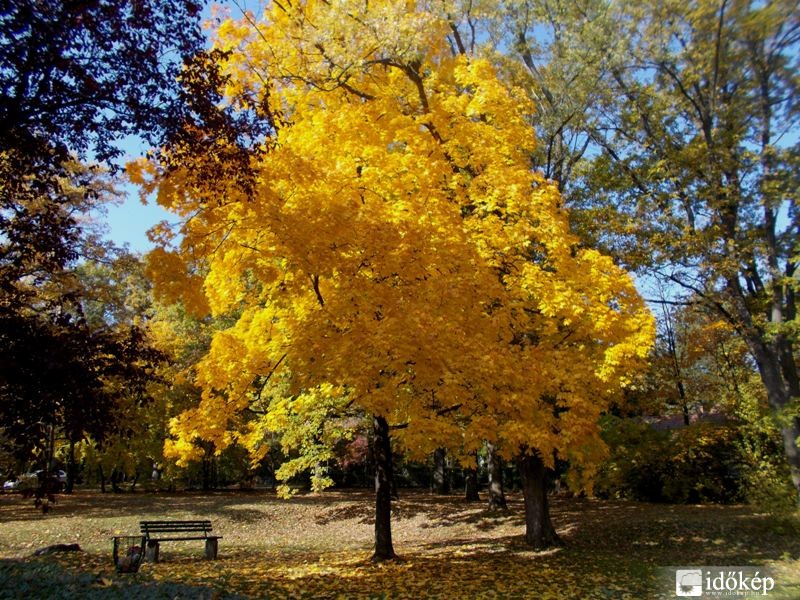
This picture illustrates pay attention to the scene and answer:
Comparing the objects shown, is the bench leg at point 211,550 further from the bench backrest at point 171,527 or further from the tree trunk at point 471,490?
the tree trunk at point 471,490

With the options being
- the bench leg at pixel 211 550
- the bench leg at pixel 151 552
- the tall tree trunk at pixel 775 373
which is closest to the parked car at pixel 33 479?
the bench leg at pixel 151 552

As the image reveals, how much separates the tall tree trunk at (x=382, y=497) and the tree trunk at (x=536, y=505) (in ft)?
10.4

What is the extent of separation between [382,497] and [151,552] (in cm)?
535

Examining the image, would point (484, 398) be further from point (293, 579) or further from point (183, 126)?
point (183, 126)

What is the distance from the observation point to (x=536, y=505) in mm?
12031

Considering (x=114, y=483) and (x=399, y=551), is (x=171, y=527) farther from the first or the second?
(x=114, y=483)

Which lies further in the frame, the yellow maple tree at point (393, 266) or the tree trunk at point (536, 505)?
the tree trunk at point (536, 505)

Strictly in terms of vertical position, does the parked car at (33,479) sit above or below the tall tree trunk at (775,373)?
below

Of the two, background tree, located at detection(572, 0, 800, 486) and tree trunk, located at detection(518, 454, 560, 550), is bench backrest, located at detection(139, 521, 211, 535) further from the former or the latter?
background tree, located at detection(572, 0, 800, 486)

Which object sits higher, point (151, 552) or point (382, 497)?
point (382, 497)

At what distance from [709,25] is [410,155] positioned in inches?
350

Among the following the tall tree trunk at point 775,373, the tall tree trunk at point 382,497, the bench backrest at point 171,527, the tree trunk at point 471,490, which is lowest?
the tree trunk at point 471,490

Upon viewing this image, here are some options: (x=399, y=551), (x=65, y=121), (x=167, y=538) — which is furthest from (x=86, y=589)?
(x=399, y=551)

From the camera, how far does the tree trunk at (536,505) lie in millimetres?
11953
